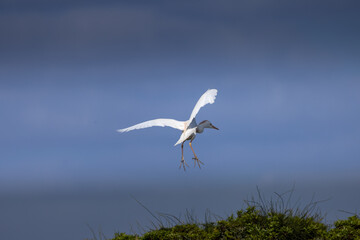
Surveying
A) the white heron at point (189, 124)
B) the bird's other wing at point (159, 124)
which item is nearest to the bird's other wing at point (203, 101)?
the white heron at point (189, 124)

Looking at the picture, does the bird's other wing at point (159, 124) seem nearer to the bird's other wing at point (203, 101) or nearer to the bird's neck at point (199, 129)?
the bird's neck at point (199, 129)

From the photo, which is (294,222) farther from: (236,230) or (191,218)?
(191,218)

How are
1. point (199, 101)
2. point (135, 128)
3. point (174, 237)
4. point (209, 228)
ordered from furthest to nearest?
point (135, 128), point (199, 101), point (209, 228), point (174, 237)

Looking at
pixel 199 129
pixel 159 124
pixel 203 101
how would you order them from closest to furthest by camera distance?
pixel 203 101 < pixel 199 129 < pixel 159 124

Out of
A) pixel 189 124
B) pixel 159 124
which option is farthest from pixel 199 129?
pixel 159 124

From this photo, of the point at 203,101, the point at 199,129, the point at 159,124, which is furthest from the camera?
the point at 159,124

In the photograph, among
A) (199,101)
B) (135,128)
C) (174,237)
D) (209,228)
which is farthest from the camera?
(135,128)

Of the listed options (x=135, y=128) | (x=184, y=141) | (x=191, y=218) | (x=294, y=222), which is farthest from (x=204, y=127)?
(x=294, y=222)

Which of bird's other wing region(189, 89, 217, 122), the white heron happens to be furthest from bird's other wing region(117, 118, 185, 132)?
bird's other wing region(189, 89, 217, 122)

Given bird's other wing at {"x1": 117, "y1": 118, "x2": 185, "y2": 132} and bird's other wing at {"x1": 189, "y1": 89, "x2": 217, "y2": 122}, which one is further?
bird's other wing at {"x1": 117, "y1": 118, "x2": 185, "y2": 132}

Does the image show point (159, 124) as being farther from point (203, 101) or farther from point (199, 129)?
point (203, 101)

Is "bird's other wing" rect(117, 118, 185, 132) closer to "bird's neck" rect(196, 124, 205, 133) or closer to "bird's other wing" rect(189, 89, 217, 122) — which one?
"bird's neck" rect(196, 124, 205, 133)

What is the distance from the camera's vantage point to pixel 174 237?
7352 millimetres

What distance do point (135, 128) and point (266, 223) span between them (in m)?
4.68
